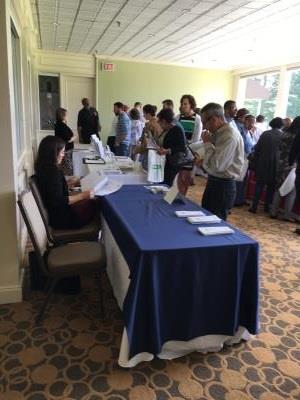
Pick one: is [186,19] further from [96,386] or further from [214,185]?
[96,386]

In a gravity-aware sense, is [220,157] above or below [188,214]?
above

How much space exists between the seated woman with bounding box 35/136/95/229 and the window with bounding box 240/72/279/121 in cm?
744

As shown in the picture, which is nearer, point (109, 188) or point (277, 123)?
point (109, 188)

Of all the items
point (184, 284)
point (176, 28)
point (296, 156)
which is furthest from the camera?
point (176, 28)

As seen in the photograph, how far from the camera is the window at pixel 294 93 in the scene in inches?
317

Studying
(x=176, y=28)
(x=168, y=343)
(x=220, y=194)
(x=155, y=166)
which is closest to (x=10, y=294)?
(x=168, y=343)

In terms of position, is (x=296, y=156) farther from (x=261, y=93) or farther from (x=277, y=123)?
(x=261, y=93)

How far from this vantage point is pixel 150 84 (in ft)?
32.6

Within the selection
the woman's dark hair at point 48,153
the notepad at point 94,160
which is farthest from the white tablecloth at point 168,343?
the notepad at point 94,160

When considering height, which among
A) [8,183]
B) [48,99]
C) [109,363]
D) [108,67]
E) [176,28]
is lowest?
[109,363]

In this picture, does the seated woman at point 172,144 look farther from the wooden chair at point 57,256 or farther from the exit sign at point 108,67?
the exit sign at point 108,67

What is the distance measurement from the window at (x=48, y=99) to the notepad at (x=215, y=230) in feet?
27.6

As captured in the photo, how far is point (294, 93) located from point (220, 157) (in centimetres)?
653

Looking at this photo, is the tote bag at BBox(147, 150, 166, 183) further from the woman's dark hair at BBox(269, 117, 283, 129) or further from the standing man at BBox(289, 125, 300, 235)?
the woman's dark hair at BBox(269, 117, 283, 129)
